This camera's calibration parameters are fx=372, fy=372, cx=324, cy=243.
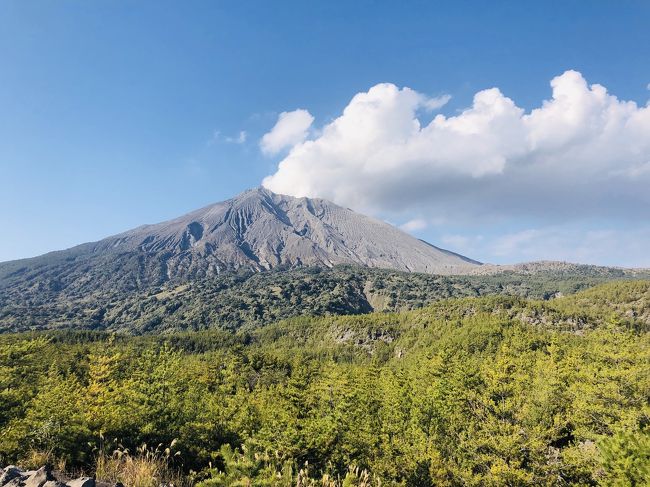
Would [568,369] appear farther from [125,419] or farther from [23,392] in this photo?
[23,392]

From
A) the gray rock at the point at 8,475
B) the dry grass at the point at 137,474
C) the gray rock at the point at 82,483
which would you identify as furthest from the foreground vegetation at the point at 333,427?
the gray rock at the point at 8,475

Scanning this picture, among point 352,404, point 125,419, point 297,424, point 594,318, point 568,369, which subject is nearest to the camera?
point 125,419

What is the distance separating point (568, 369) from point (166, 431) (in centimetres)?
5693

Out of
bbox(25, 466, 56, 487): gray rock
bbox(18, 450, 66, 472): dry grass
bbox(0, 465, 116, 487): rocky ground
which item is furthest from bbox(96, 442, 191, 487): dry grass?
bbox(25, 466, 56, 487): gray rock

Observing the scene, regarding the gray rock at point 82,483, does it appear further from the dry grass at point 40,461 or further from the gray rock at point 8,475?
the dry grass at point 40,461

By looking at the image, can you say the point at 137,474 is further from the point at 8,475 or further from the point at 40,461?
the point at 40,461

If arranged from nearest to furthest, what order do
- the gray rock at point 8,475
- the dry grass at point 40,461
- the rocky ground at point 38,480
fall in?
1. the rocky ground at point 38,480
2. the gray rock at point 8,475
3. the dry grass at point 40,461

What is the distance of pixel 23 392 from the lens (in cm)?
1733

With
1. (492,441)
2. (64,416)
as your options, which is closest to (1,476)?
(64,416)

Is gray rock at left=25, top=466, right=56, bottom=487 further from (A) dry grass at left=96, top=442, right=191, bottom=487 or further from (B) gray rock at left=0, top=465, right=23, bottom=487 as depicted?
(A) dry grass at left=96, top=442, right=191, bottom=487

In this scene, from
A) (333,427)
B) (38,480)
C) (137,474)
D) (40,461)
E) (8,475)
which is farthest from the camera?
(333,427)

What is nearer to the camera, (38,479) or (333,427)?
(38,479)

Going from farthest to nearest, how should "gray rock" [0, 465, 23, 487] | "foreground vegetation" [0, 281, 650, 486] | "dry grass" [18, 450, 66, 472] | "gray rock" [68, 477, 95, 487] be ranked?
1. "foreground vegetation" [0, 281, 650, 486]
2. "dry grass" [18, 450, 66, 472]
3. "gray rock" [0, 465, 23, 487]
4. "gray rock" [68, 477, 95, 487]

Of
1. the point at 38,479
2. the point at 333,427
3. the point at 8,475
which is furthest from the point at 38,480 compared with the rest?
the point at 333,427
